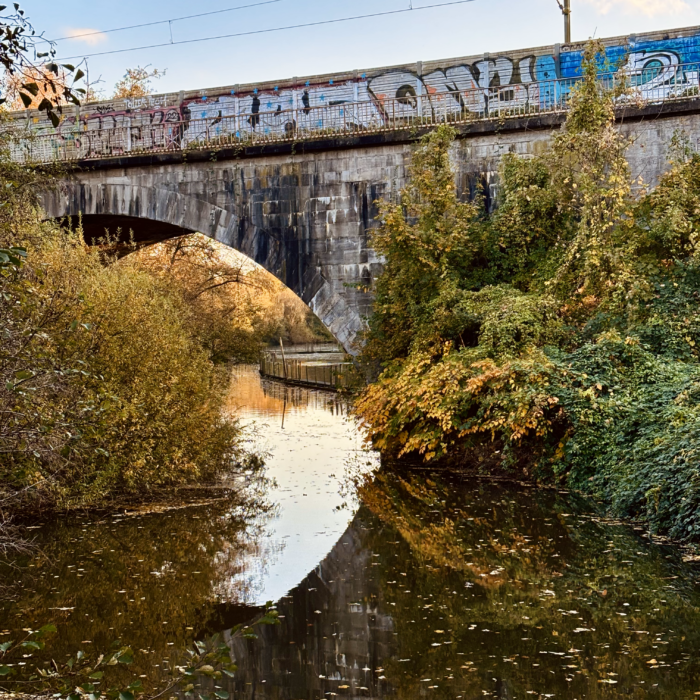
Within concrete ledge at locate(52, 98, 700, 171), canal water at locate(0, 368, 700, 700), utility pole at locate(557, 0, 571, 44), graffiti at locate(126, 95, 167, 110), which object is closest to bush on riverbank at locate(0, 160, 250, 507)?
canal water at locate(0, 368, 700, 700)

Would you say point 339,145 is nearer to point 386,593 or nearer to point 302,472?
point 302,472

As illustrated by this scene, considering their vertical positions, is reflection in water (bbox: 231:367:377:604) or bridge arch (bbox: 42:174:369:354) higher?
bridge arch (bbox: 42:174:369:354)

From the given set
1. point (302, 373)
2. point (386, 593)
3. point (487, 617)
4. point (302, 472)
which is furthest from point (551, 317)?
point (302, 373)

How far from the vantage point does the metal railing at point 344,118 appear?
1652 centimetres

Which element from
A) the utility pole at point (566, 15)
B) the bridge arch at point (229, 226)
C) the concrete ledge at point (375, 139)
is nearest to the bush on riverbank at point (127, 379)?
the bridge arch at point (229, 226)

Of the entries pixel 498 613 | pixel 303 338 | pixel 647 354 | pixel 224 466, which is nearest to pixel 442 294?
pixel 647 354

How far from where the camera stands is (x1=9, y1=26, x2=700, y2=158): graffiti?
54.7 feet

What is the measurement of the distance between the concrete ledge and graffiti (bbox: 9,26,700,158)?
0.29 m

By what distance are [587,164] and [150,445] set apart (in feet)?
28.5

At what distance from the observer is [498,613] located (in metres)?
7.54

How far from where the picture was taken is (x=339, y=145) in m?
17.5

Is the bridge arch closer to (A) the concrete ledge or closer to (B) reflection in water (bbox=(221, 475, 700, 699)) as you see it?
(A) the concrete ledge

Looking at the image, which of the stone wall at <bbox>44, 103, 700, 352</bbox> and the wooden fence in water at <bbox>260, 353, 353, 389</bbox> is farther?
the wooden fence in water at <bbox>260, 353, 353, 389</bbox>

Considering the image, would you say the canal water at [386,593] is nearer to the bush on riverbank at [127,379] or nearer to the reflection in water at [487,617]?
the reflection in water at [487,617]
